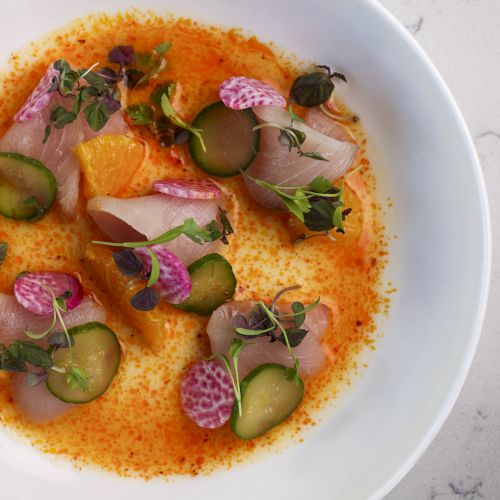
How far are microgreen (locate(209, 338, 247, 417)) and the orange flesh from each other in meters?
0.16

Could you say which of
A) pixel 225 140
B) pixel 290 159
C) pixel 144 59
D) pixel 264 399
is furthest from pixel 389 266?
pixel 144 59

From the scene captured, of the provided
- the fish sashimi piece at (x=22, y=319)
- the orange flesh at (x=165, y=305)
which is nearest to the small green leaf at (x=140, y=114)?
the orange flesh at (x=165, y=305)

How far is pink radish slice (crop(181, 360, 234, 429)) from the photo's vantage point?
2.54 meters

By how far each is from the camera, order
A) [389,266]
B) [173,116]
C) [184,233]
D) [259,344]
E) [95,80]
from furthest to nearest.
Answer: [389,266] → [259,344] → [173,116] → [95,80] → [184,233]

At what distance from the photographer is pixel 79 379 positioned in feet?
7.98

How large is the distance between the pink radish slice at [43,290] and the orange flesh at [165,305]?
0.10 m

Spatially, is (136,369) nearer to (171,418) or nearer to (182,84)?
(171,418)

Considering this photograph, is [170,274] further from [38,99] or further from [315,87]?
[315,87]

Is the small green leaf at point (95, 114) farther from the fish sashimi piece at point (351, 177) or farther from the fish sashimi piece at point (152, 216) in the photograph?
the fish sashimi piece at point (351, 177)

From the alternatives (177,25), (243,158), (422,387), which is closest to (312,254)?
(243,158)

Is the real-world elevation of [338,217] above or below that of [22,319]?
above

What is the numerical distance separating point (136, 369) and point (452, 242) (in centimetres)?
145

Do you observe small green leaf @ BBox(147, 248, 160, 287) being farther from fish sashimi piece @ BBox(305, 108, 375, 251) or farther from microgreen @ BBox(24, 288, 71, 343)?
fish sashimi piece @ BBox(305, 108, 375, 251)

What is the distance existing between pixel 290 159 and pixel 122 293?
884 mm
